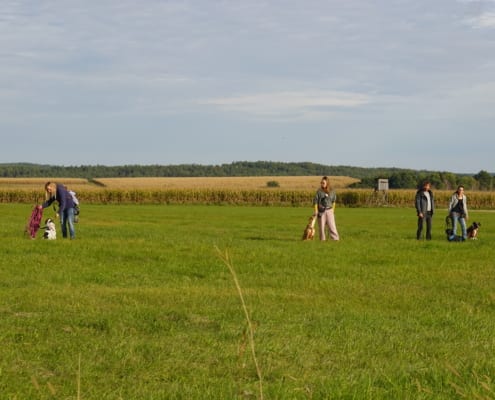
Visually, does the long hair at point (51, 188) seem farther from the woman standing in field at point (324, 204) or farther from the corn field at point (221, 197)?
the corn field at point (221, 197)

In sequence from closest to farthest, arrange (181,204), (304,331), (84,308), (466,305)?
(304,331), (84,308), (466,305), (181,204)

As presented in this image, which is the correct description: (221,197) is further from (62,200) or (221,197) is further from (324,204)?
(62,200)

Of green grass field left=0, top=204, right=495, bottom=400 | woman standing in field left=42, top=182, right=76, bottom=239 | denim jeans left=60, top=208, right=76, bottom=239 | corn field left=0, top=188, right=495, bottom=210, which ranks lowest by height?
corn field left=0, top=188, right=495, bottom=210

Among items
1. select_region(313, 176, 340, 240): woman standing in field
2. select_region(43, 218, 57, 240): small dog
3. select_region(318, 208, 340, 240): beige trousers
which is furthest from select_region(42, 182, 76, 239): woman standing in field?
select_region(318, 208, 340, 240): beige trousers

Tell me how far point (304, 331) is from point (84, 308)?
352 centimetres

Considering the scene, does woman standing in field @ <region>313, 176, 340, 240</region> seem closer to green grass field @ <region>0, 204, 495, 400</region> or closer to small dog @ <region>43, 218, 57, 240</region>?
green grass field @ <region>0, 204, 495, 400</region>

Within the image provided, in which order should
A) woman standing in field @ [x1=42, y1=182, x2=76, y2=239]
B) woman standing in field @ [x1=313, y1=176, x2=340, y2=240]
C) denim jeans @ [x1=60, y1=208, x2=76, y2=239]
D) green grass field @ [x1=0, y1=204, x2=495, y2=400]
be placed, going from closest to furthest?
1. green grass field @ [x1=0, y1=204, x2=495, y2=400]
2. woman standing in field @ [x1=42, y1=182, x2=76, y2=239]
3. denim jeans @ [x1=60, y1=208, x2=76, y2=239]
4. woman standing in field @ [x1=313, y1=176, x2=340, y2=240]

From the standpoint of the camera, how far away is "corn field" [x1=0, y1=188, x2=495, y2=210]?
3263 inches

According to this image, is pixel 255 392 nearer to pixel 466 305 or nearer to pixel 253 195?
pixel 466 305

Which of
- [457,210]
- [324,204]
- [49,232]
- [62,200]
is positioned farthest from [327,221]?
[49,232]

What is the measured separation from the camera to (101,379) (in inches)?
310

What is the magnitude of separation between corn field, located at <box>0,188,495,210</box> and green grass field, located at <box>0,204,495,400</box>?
62201 mm

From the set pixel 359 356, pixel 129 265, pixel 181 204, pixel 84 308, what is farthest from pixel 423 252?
pixel 181 204

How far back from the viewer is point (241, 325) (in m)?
10.8
